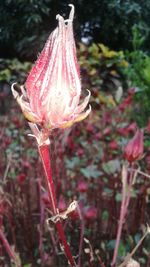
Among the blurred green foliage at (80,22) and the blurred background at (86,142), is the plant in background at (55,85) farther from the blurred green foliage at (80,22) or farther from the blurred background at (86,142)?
the blurred green foliage at (80,22)

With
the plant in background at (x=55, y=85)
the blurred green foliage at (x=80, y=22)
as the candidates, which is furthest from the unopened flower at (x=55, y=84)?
the blurred green foliage at (x=80, y=22)

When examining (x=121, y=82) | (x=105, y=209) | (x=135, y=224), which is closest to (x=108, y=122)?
(x=105, y=209)

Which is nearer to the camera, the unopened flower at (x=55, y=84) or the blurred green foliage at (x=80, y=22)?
the unopened flower at (x=55, y=84)

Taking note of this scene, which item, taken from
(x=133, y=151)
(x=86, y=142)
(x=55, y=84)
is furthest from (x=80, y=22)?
(x=55, y=84)

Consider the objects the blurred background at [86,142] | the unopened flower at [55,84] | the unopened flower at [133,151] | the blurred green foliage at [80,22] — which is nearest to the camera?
the unopened flower at [55,84]

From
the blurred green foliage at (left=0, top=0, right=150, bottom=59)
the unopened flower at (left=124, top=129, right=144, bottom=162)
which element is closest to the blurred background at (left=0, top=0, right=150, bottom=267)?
the blurred green foliage at (left=0, top=0, right=150, bottom=59)

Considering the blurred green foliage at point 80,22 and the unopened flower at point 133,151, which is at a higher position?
the unopened flower at point 133,151

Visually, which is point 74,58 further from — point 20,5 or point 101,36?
point 101,36
